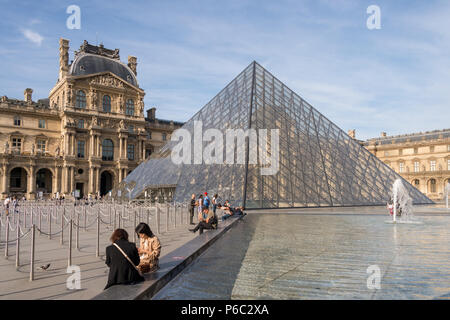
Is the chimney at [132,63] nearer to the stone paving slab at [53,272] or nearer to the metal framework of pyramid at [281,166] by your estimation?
the metal framework of pyramid at [281,166]

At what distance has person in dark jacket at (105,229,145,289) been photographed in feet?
14.0

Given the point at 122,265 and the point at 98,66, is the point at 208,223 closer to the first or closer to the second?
the point at 122,265

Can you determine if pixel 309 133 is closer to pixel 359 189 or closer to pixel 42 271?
pixel 359 189

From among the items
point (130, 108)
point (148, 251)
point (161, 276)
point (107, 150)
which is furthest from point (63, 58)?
point (161, 276)

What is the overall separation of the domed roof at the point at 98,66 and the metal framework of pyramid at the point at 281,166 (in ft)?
86.2

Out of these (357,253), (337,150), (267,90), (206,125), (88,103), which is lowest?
(357,253)

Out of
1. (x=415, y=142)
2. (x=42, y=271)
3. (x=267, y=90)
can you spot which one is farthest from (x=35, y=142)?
(x=415, y=142)

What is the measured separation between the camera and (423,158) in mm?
56469

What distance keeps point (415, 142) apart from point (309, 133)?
41982 millimetres

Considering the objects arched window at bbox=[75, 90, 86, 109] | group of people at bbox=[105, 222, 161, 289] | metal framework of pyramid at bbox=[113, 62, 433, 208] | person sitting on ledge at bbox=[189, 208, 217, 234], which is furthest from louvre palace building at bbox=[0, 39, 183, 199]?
group of people at bbox=[105, 222, 161, 289]

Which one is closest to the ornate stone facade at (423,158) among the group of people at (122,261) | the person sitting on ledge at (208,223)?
the person sitting on ledge at (208,223)

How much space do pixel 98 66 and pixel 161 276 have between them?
48941 millimetres
